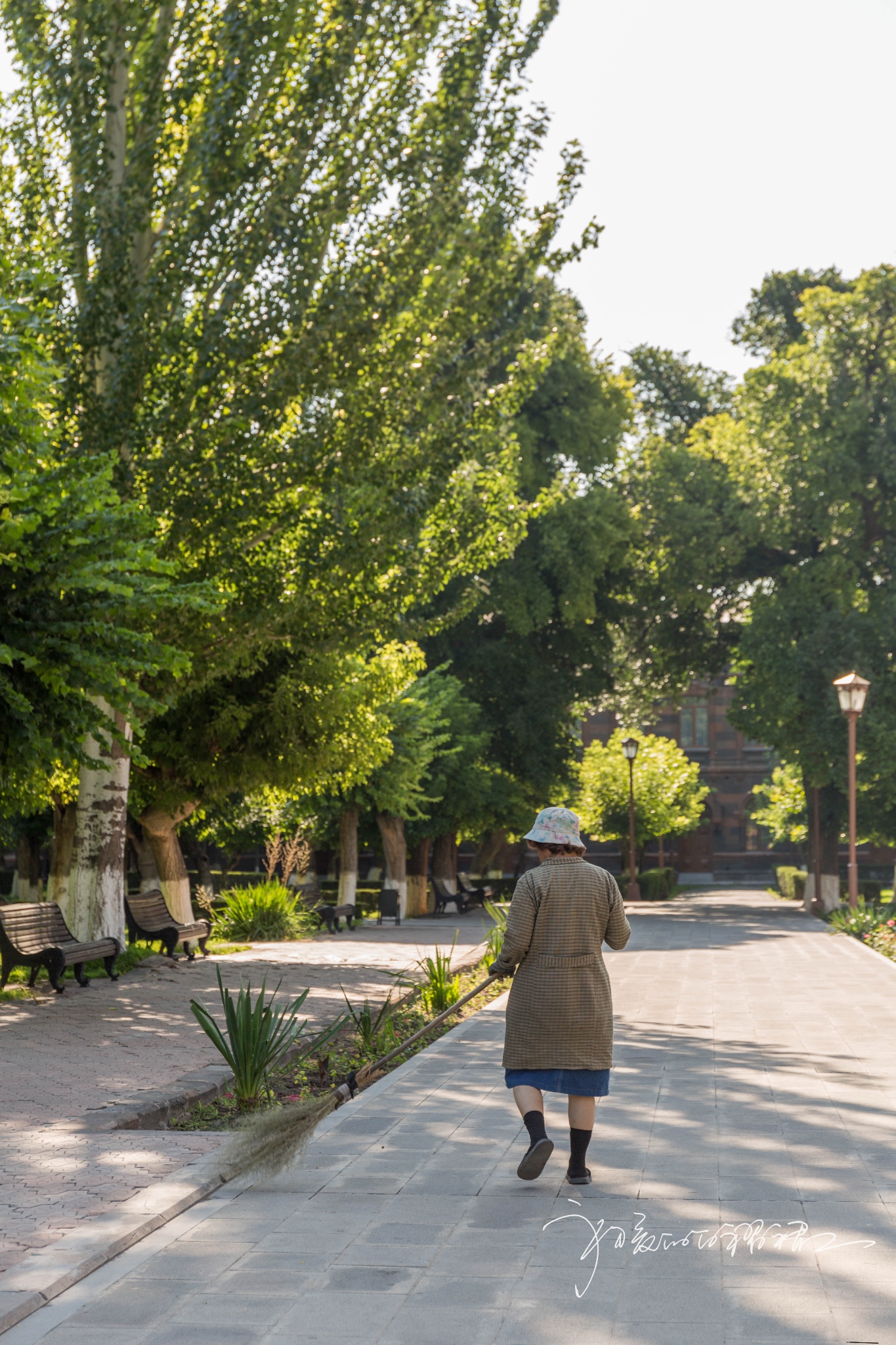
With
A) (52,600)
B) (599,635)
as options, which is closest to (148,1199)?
(52,600)

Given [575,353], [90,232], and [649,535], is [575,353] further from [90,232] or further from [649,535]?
[90,232]

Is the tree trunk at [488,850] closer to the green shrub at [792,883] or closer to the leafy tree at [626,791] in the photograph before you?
the leafy tree at [626,791]

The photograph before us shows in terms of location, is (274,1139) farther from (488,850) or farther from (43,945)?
(488,850)

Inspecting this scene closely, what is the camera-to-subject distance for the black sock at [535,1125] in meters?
6.12

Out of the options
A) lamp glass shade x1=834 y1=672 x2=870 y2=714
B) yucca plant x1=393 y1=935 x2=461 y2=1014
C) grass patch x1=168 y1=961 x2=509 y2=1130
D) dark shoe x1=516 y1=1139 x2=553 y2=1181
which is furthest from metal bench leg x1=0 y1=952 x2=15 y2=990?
lamp glass shade x1=834 y1=672 x2=870 y2=714

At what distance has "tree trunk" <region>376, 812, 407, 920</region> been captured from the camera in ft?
106

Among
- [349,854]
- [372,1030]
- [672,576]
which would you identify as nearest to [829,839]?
[672,576]

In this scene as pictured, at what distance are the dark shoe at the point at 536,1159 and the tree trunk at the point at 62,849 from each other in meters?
19.5

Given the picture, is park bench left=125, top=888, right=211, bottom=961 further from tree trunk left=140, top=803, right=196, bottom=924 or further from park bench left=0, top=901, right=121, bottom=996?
park bench left=0, top=901, right=121, bottom=996

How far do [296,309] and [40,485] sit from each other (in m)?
6.15

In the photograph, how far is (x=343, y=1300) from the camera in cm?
449

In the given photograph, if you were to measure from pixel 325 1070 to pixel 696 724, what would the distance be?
2606 inches

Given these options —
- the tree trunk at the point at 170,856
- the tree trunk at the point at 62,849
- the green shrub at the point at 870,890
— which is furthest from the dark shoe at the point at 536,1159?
the green shrub at the point at 870,890

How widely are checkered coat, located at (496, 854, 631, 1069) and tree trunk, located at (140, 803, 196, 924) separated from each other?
1466 centimetres
